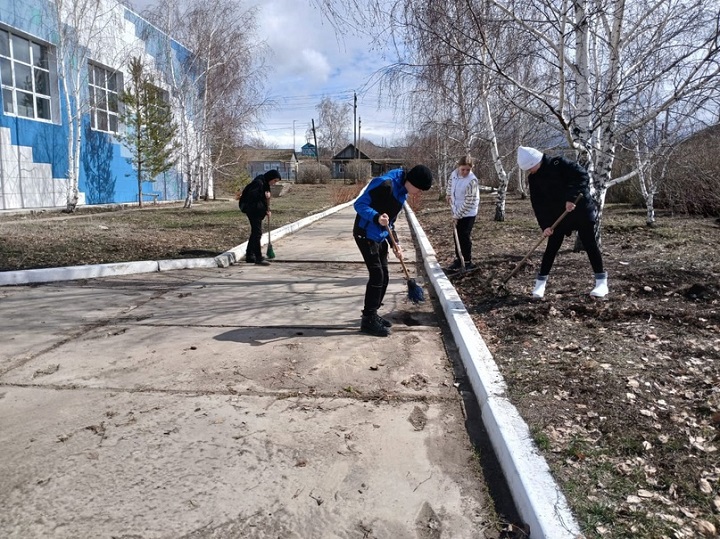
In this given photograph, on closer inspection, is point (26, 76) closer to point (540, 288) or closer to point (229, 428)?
point (540, 288)

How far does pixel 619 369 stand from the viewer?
11.2 feet

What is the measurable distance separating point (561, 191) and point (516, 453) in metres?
3.43

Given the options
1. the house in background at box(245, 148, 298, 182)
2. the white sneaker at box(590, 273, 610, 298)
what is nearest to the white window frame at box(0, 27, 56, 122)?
the white sneaker at box(590, 273, 610, 298)

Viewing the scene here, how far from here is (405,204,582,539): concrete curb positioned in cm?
195

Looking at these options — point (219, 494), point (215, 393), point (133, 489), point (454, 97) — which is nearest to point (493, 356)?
point (215, 393)

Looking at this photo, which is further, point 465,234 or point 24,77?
point 24,77

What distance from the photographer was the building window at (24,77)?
15938 mm

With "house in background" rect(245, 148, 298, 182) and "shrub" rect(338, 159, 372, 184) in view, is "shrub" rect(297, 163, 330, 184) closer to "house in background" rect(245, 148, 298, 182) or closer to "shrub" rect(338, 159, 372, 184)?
"shrub" rect(338, 159, 372, 184)

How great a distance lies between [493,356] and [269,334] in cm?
196

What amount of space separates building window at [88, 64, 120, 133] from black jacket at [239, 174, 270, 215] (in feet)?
48.3

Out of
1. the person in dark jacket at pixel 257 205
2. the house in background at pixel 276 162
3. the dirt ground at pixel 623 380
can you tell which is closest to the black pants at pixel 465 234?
the dirt ground at pixel 623 380

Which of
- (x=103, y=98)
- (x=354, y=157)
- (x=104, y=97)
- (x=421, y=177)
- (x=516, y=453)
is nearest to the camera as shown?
(x=516, y=453)

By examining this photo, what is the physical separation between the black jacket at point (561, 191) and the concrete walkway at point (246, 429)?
133 centimetres

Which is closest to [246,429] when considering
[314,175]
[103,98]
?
[103,98]
